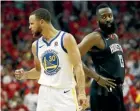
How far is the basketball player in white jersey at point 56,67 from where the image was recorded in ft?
19.0

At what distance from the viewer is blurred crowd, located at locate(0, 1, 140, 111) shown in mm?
13516

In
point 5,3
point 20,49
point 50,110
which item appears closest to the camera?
point 50,110

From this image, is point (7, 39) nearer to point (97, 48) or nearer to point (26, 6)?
point (26, 6)

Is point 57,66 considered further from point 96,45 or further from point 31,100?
point 31,100

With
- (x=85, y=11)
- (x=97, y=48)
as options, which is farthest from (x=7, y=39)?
(x=97, y=48)

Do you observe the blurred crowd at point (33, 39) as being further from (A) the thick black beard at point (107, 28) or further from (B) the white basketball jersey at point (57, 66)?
(B) the white basketball jersey at point (57, 66)

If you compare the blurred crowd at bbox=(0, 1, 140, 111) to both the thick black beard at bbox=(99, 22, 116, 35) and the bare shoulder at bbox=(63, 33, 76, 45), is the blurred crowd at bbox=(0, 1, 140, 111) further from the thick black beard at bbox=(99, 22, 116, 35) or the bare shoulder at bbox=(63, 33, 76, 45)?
the bare shoulder at bbox=(63, 33, 76, 45)

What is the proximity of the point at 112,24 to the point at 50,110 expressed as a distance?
148 centimetres

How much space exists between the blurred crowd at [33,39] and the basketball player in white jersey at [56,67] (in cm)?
715

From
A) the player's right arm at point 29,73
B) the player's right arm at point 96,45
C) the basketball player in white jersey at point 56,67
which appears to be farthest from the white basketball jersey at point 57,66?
the player's right arm at point 96,45

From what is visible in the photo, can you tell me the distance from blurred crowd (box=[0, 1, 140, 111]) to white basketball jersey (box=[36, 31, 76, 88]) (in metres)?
7.17

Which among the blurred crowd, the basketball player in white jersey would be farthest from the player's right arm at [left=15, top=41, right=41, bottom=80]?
the blurred crowd

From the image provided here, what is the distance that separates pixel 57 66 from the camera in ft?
19.2

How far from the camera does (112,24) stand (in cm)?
661
